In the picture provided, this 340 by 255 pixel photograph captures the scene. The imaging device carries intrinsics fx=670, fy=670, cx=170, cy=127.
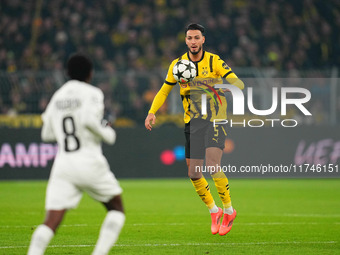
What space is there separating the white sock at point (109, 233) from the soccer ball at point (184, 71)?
327cm

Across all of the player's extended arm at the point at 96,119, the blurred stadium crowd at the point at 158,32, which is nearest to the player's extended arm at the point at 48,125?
the player's extended arm at the point at 96,119

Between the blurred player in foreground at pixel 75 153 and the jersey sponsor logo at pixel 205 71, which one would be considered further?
the jersey sponsor logo at pixel 205 71

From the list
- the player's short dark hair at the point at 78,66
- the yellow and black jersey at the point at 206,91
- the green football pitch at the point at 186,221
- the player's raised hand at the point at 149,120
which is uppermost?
the player's short dark hair at the point at 78,66

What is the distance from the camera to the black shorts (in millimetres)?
8844

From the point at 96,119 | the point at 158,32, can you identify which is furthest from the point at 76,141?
the point at 158,32

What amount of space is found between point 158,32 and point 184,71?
45.2 ft

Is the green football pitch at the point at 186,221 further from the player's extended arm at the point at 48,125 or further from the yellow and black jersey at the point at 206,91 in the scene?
the player's extended arm at the point at 48,125

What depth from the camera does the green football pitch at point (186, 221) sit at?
7.78 m

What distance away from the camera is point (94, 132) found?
5.44 metres

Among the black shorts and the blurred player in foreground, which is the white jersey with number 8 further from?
the black shorts

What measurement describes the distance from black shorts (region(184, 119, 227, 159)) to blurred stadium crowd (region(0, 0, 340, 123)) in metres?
10.9

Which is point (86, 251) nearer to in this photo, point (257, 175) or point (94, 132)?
point (94, 132)

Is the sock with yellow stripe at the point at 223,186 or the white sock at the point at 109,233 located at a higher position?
the white sock at the point at 109,233

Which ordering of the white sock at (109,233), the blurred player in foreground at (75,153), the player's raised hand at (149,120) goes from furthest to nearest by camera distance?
the player's raised hand at (149,120)
the white sock at (109,233)
the blurred player in foreground at (75,153)
